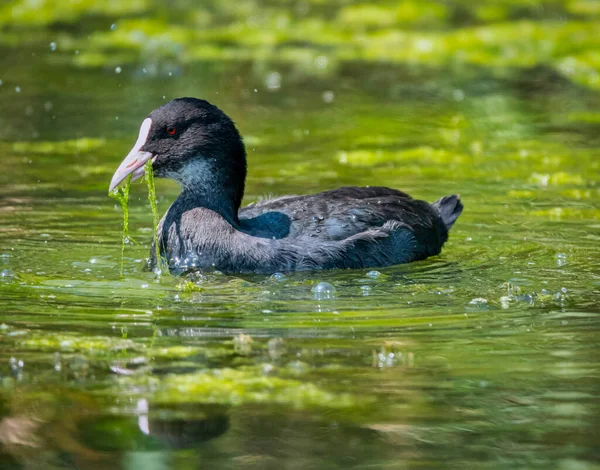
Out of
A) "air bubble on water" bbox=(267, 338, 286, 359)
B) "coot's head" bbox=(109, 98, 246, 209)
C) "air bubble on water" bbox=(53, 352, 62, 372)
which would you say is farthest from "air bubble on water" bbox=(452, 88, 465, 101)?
"air bubble on water" bbox=(53, 352, 62, 372)

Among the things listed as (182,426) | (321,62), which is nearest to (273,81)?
(321,62)

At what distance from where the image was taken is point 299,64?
14.4 m

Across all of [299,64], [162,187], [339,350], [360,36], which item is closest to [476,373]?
[339,350]

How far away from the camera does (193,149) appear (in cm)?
663

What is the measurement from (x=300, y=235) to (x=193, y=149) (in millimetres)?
794

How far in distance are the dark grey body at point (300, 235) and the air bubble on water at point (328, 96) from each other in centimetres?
553

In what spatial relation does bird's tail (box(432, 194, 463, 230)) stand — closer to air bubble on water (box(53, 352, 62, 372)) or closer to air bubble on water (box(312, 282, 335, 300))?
air bubble on water (box(312, 282, 335, 300))

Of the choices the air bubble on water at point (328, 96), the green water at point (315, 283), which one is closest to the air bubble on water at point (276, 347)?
the green water at point (315, 283)

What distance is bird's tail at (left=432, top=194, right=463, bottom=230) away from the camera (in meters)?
7.41

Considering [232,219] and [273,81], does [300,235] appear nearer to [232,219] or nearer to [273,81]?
[232,219]

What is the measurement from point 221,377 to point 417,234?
271 centimetres

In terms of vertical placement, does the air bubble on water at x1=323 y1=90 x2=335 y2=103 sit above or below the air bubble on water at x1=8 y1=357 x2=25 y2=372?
above

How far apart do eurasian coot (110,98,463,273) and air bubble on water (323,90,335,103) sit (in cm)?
566

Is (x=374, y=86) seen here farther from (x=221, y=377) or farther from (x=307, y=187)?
(x=221, y=377)
